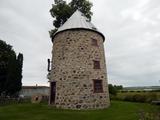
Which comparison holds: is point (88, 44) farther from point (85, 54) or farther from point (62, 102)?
point (62, 102)

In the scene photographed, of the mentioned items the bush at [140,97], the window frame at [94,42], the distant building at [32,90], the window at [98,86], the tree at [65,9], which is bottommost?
the bush at [140,97]

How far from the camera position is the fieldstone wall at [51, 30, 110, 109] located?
2055 centimetres

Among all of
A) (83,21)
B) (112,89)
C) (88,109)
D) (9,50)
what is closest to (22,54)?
(9,50)

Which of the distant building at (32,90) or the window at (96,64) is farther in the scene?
the distant building at (32,90)

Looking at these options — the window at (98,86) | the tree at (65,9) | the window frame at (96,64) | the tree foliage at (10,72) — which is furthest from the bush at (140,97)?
the tree foliage at (10,72)

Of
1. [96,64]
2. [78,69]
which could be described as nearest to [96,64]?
[96,64]

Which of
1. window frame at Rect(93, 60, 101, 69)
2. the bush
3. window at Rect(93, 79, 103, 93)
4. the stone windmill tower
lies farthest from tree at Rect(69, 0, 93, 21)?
the bush

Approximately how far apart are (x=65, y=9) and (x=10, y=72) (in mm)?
17483

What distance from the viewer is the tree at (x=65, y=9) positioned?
31.5 meters

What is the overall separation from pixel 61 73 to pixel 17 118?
7.10 metres

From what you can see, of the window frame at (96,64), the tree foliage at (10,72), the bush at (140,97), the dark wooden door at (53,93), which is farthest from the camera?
the tree foliage at (10,72)

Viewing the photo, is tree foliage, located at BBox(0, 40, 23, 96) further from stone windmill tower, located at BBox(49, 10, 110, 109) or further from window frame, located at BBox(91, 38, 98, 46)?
window frame, located at BBox(91, 38, 98, 46)

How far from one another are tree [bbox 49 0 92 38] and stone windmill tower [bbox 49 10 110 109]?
332 inches

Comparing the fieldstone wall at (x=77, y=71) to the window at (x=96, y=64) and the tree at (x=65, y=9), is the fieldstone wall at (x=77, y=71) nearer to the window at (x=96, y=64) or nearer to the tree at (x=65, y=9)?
the window at (x=96, y=64)
